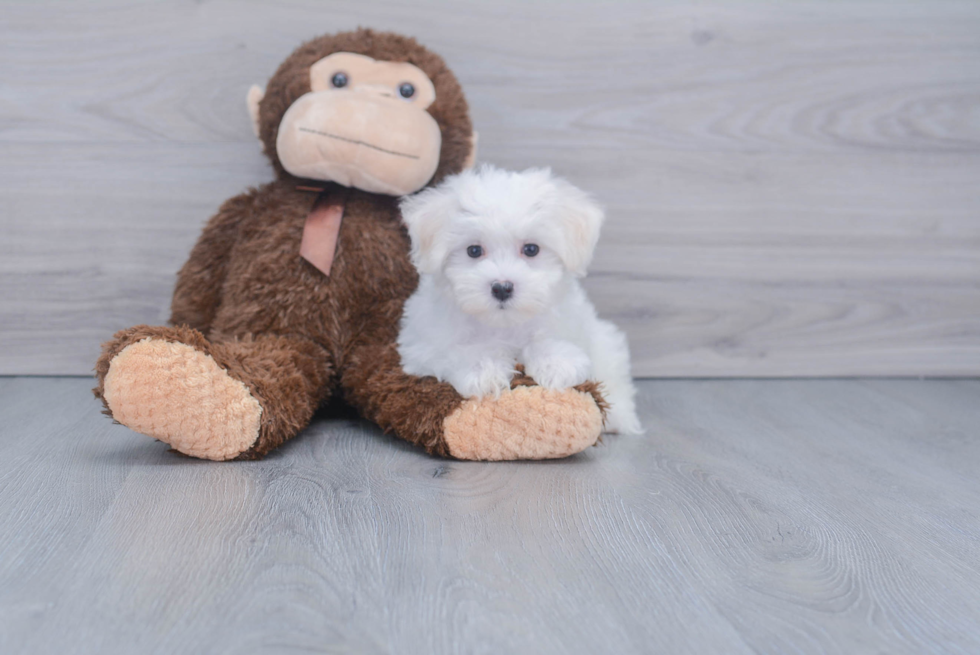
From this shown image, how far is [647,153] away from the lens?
1.65m

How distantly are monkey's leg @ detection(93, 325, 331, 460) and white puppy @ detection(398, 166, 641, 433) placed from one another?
0.73ft

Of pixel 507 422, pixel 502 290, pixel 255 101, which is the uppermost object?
pixel 255 101

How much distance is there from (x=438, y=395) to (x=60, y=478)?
511mm

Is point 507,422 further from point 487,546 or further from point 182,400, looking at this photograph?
point 182,400

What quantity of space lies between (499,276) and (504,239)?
0.19 ft

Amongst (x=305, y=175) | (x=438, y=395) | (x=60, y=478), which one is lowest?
(x=60, y=478)

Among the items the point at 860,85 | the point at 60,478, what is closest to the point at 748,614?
the point at 60,478

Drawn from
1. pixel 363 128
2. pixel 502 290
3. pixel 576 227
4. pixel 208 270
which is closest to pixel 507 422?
pixel 502 290

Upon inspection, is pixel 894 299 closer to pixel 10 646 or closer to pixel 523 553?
pixel 523 553

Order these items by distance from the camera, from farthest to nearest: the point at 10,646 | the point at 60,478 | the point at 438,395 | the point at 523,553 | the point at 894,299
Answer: the point at 894,299, the point at 438,395, the point at 60,478, the point at 523,553, the point at 10,646

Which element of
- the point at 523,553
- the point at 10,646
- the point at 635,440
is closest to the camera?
the point at 10,646

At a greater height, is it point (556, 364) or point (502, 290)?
point (502, 290)

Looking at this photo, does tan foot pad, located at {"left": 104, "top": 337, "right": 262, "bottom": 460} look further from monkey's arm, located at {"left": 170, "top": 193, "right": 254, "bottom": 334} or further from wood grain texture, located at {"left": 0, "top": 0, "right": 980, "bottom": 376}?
wood grain texture, located at {"left": 0, "top": 0, "right": 980, "bottom": 376}

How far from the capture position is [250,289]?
1.32m
